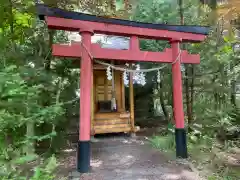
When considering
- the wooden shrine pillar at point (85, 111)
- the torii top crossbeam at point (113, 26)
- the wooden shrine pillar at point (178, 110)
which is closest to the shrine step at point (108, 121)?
the wooden shrine pillar at point (178, 110)

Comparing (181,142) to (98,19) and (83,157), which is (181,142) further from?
(98,19)

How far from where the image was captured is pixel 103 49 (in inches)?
195

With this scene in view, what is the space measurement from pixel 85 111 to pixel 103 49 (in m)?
1.46

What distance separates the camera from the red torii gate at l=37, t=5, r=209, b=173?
455 cm

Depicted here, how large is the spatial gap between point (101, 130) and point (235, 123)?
468 cm

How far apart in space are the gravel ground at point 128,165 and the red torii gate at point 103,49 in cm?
38

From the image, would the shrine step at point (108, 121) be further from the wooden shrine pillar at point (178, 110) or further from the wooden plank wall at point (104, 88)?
the wooden shrine pillar at point (178, 110)

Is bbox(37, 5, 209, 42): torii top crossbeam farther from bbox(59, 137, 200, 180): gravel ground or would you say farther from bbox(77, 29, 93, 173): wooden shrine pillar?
bbox(59, 137, 200, 180): gravel ground

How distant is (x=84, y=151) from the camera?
455cm

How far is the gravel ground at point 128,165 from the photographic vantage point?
14.4 ft

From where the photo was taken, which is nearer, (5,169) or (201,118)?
(5,169)

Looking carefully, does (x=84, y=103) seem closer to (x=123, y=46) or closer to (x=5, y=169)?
(x=5, y=169)

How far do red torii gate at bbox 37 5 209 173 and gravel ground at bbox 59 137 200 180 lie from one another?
382mm

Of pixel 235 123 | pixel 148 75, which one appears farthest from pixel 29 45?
pixel 235 123
